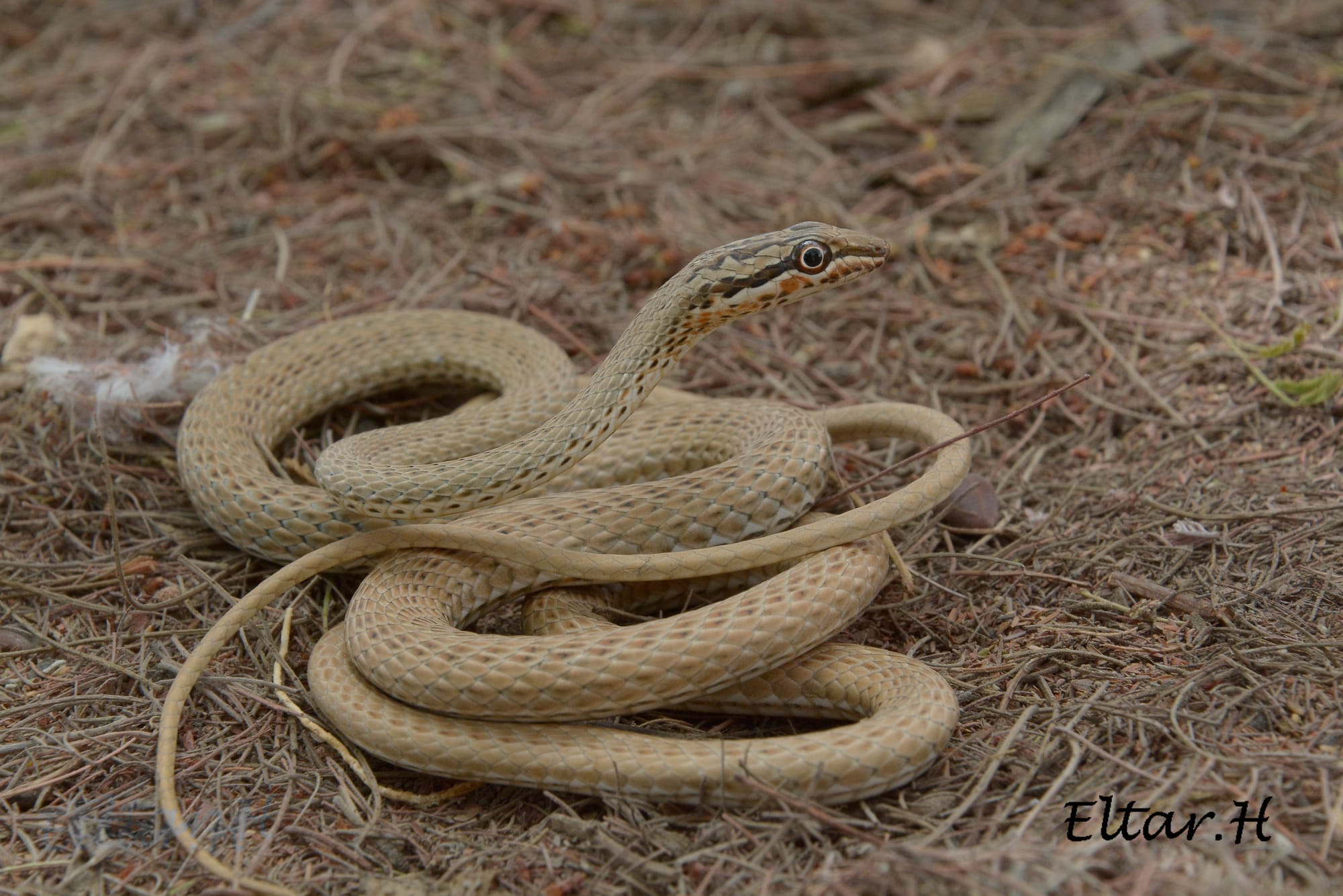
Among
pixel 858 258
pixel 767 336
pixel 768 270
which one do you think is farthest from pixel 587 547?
pixel 767 336

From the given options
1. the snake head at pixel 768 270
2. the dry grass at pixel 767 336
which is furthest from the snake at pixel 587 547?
the dry grass at pixel 767 336

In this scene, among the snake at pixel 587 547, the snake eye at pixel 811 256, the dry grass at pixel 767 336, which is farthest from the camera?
the snake eye at pixel 811 256

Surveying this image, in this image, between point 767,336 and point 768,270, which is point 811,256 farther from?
point 767,336

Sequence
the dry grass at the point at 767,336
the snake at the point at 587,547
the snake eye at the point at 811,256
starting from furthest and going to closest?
the snake eye at the point at 811,256, the snake at the point at 587,547, the dry grass at the point at 767,336

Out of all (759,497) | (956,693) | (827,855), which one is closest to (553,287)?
(759,497)

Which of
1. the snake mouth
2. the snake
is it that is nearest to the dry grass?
the snake

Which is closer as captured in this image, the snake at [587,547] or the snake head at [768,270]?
the snake at [587,547]

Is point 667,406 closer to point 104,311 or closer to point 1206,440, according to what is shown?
point 1206,440

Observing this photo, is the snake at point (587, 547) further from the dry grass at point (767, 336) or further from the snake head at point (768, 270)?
the dry grass at point (767, 336)
